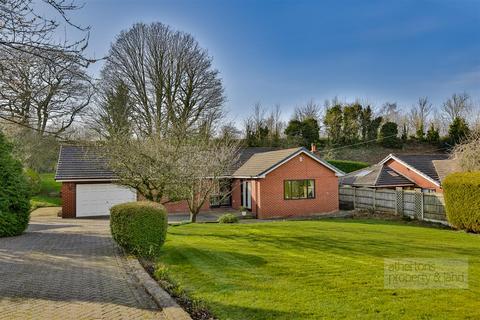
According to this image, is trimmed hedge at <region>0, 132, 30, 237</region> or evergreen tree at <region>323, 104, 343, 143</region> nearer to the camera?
trimmed hedge at <region>0, 132, 30, 237</region>

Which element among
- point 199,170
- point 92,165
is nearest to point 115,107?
point 92,165

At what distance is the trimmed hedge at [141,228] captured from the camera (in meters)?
9.70

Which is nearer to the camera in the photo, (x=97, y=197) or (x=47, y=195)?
(x=97, y=197)

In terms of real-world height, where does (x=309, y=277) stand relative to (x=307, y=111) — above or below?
below

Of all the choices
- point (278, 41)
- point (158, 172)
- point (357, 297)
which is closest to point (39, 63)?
point (357, 297)

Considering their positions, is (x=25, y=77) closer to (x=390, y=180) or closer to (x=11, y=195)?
(x=11, y=195)

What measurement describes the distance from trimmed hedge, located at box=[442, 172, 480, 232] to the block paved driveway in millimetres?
15515

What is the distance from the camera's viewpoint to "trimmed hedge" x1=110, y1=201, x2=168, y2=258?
9695 mm

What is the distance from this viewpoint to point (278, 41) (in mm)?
17203

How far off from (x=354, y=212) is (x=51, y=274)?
65.8 ft

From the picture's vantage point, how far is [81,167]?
24.9m

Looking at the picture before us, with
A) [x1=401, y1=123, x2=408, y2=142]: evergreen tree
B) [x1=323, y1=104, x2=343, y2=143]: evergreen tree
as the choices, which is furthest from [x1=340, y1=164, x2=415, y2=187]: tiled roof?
[x1=401, y1=123, x2=408, y2=142]: evergreen tree

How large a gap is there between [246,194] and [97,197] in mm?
10305

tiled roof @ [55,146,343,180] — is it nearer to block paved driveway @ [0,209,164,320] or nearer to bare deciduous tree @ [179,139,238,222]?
bare deciduous tree @ [179,139,238,222]
